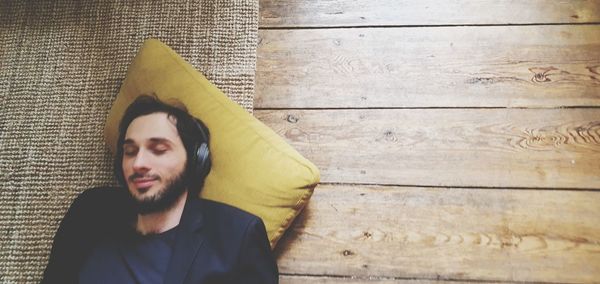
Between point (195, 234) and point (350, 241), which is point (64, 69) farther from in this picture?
point (350, 241)

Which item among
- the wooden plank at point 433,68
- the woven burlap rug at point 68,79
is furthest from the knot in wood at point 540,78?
the woven burlap rug at point 68,79

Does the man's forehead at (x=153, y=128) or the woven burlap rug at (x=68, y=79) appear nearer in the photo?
the man's forehead at (x=153, y=128)

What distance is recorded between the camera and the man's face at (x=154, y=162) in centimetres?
113

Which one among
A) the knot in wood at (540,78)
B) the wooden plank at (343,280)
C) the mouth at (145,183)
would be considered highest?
the knot in wood at (540,78)

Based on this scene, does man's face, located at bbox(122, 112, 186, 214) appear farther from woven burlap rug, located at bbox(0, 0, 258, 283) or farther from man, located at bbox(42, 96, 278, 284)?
woven burlap rug, located at bbox(0, 0, 258, 283)

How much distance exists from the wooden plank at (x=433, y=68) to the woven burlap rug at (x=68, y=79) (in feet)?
0.49

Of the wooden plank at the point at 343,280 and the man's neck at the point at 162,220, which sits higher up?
the man's neck at the point at 162,220

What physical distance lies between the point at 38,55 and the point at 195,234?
0.92 m

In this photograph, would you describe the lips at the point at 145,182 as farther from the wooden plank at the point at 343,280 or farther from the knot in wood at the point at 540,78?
the knot in wood at the point at 540,78

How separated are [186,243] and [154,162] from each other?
0.67 ft

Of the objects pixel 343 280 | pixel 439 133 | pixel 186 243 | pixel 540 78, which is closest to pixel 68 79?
pixel 186 243

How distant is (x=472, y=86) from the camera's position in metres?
1.47

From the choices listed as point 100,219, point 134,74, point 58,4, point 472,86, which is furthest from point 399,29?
point 58,4

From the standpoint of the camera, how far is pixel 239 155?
1.23m
